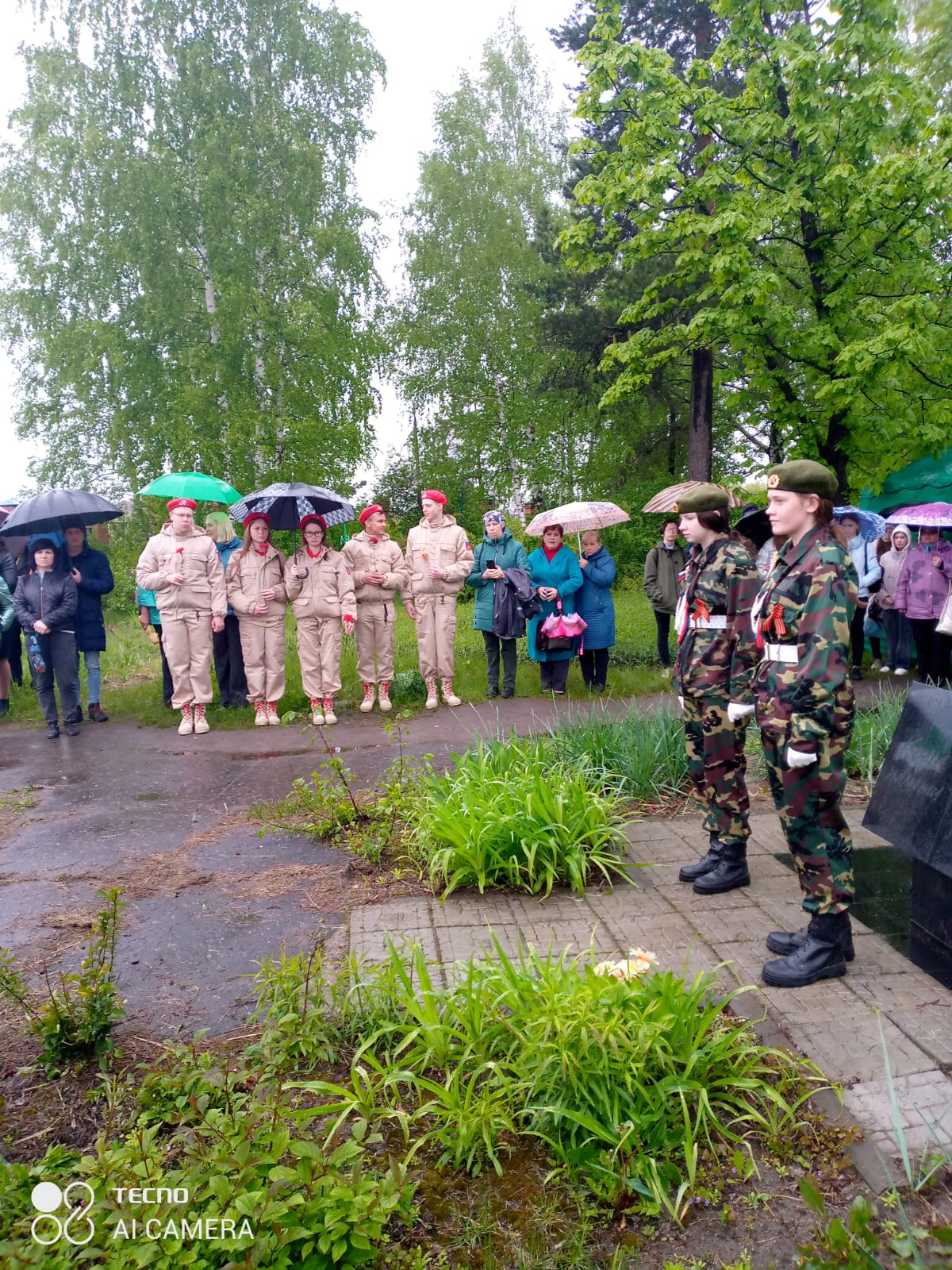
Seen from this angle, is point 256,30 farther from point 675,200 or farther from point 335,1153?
point 335,1153

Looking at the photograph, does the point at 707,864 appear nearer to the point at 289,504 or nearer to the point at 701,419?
the point at 289,504

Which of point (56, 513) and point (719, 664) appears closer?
point (719, 664)

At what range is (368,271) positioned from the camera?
20406mm

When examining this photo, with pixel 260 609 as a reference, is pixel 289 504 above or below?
above

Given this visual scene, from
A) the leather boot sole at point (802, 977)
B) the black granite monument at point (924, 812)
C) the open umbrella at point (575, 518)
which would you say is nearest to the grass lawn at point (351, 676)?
the open umbrella at point (575, 518)

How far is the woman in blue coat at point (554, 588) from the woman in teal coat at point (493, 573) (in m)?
0.21

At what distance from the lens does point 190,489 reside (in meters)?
Result: 8.68

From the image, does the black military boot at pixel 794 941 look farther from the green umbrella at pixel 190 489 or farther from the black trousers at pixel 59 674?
the black trousers at pixel 59 674

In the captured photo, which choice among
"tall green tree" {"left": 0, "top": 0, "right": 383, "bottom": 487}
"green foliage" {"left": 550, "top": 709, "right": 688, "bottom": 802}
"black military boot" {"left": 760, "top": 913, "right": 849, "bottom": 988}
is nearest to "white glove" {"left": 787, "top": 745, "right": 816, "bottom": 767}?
"black military boot" {"left": 760, "top": 913, "right": 849, "bottom": 988}

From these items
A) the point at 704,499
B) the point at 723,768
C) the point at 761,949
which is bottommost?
the point at 761,949

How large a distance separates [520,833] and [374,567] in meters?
4.98

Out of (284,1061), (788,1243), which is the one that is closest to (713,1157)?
(788,1243)

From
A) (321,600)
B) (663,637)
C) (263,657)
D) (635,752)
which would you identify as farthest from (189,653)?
(663,637)

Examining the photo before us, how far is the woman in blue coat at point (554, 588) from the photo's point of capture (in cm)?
920
